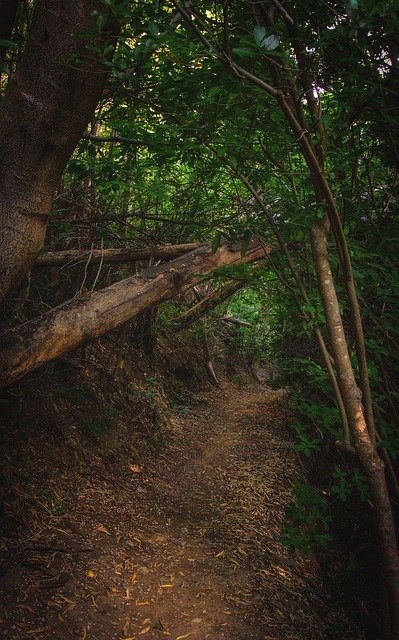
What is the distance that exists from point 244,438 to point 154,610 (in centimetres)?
501

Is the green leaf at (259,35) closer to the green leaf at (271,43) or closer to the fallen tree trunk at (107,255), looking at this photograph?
the green leaf at (271,43)

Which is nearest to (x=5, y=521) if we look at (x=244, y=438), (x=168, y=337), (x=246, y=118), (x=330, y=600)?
(x=330, y=600)

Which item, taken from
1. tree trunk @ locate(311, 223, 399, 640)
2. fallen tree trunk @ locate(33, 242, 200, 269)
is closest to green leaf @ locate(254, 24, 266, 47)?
tree trunk @ locate(311, 223, 399, 640)

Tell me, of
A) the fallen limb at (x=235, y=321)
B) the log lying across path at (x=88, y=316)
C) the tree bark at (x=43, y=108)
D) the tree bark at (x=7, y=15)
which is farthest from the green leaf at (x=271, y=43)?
the fallen limb at (x=235, y=321)

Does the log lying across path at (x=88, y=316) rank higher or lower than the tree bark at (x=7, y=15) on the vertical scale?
lower

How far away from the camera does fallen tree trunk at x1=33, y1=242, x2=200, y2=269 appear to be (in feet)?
15.1

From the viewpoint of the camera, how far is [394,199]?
3.25m

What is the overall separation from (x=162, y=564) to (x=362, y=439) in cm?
241

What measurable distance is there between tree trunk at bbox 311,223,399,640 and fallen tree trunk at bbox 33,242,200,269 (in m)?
2.58

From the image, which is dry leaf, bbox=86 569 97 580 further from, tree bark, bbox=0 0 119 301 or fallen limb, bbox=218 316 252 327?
fallen limb, bbox=218 316 252 327

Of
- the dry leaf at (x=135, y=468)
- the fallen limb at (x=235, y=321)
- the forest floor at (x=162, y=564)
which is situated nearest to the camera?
the forest floor at (x=162, y=564)

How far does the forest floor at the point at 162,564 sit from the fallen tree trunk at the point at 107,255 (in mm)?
2354

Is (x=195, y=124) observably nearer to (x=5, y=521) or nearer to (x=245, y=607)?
(x=5, y=521)

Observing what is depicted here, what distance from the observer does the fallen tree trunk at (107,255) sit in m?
4.59
